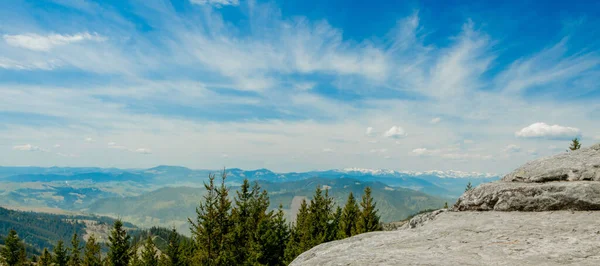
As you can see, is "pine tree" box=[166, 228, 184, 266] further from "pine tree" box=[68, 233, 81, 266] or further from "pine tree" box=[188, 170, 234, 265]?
"pine tree" box=[188, 170, 234, 265]

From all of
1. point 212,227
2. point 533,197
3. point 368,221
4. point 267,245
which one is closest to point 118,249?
point 212,227

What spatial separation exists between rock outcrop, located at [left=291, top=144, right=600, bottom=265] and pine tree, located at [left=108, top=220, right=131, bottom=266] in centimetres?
4599

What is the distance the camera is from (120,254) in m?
44.6

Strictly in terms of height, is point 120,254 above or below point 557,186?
below

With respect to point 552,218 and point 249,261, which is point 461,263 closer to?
point 552,218

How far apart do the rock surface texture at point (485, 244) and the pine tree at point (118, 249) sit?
1813 inches

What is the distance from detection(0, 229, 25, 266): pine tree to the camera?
201 feet

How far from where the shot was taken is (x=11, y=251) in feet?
203

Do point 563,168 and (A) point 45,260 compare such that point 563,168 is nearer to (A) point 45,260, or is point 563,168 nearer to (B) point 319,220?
(B) point 319,220

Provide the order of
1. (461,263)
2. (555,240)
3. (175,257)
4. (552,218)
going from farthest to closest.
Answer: (175,257)
(552,218)
(555,240)
(461,263)

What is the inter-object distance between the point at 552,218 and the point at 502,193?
6.15 feet

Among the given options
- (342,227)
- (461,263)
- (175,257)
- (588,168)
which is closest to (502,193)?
(588,168)

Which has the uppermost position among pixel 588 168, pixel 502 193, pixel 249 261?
pixel 588 168

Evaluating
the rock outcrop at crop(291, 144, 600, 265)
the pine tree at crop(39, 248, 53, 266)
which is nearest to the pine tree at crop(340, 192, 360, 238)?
the rock outcrop at crop(291, 144, 600, 265)
